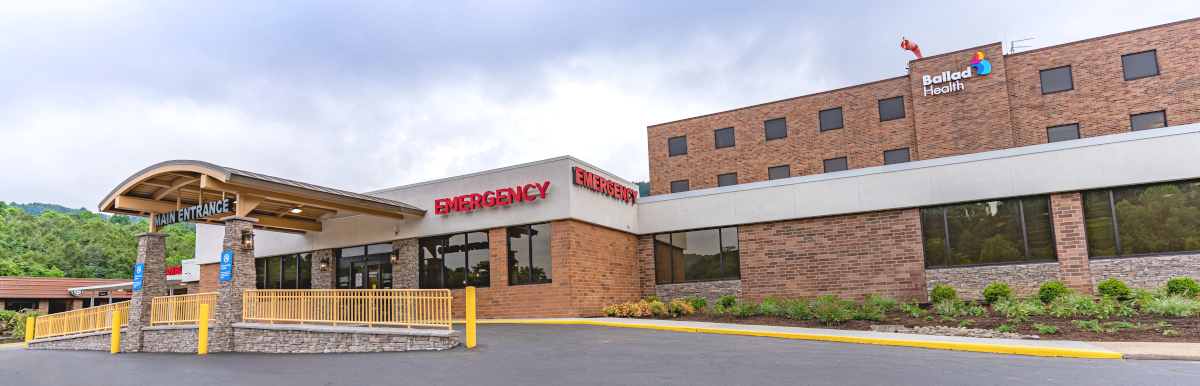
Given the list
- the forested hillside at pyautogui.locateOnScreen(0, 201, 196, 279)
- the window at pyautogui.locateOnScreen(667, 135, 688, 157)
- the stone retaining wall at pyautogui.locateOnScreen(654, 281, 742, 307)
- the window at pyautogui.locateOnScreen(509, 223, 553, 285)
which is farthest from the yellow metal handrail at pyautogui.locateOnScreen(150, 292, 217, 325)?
the forested hillside at pyautogui.locateOnScreen(0, 201, 196, 279)

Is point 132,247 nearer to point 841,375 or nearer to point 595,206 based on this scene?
point 595,206

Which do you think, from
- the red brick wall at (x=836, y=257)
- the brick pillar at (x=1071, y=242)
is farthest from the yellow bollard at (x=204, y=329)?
the brick pillar at (x=1071, y=242)

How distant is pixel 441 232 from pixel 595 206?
15.3ft

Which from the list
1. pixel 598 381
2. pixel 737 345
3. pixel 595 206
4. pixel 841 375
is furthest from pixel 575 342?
pixel 595 206

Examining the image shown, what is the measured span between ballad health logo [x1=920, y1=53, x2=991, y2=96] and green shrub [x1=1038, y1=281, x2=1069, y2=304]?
39.8ft

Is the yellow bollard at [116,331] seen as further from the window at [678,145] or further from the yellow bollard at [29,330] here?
the window at [678,145]

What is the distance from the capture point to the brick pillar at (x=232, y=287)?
15523 millimetres

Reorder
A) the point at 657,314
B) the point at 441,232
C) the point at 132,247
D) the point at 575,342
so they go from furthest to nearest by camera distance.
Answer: the point at 132,247, the point at 441,232, the point at 657,314, the point at 575,342

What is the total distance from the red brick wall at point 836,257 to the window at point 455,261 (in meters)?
7.46

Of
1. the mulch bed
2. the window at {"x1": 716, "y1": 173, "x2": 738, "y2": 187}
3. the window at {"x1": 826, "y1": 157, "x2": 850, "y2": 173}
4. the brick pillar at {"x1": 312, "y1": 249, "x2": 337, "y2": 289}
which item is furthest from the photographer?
the window at {"x1": 716, "y1": 173, "x2": 738, "y2": 187}

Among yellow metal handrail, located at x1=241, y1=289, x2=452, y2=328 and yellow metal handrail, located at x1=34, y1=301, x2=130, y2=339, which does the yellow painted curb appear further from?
yellow metal handrail, located at x1=34, y1=301, x2=130, y2=339

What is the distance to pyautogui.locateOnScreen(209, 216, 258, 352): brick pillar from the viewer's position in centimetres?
1552

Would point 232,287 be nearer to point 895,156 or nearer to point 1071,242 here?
point 1071,242

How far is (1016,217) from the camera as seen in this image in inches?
675
